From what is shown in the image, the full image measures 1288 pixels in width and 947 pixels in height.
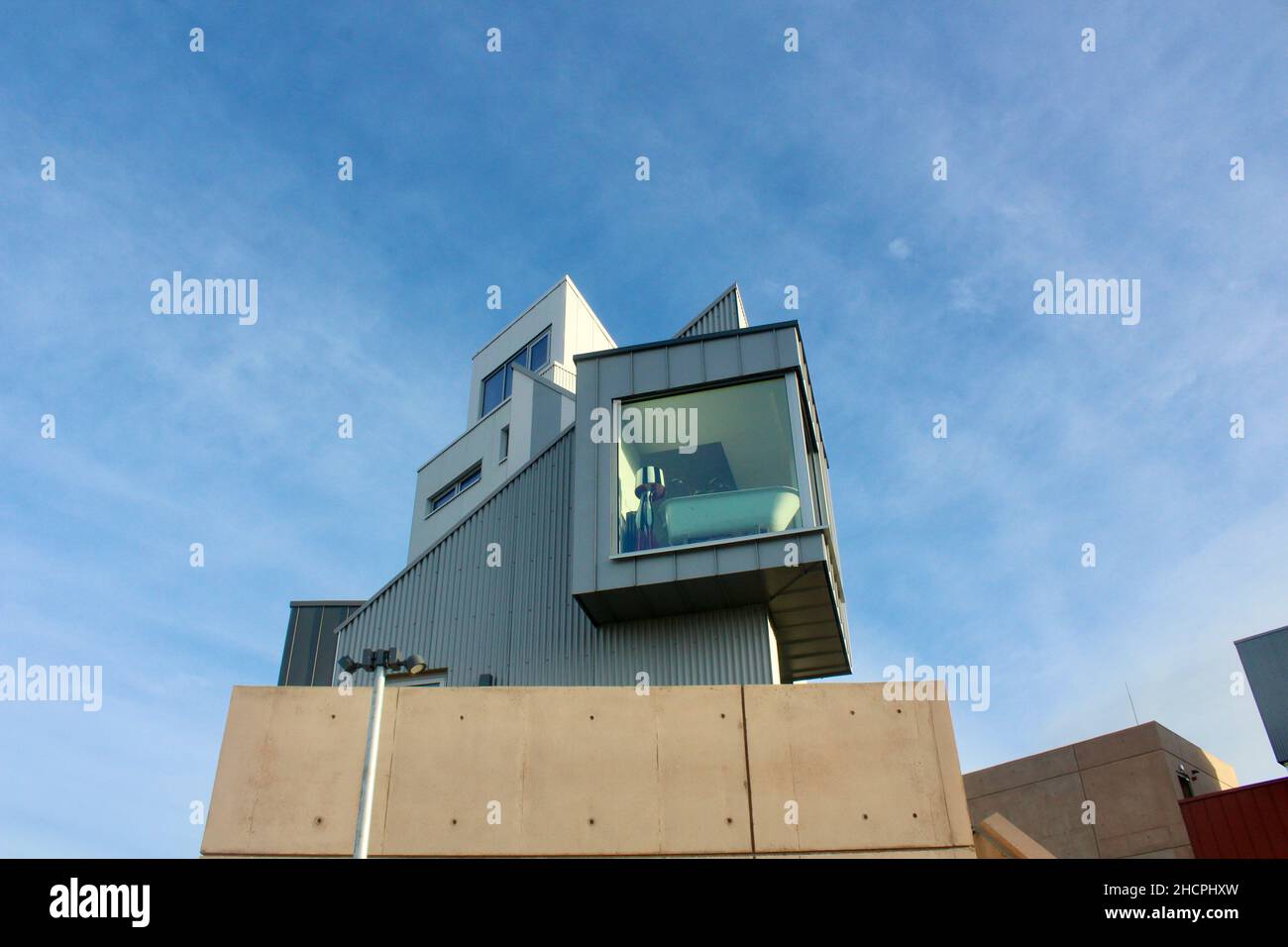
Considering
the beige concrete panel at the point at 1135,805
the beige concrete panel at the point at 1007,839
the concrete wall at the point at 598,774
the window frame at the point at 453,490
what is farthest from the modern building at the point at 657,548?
the beige concrete panel at the point at 1135,805

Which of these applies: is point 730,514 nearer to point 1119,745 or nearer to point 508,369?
point 508,369

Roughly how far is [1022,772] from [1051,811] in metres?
1.55

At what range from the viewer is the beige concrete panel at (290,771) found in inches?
405

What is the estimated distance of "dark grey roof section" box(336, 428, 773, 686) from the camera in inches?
550

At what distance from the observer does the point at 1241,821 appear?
917 inches

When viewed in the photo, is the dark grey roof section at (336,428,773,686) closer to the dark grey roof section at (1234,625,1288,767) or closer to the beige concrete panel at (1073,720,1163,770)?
the beige concrete panel at (1073,720,1163,770)

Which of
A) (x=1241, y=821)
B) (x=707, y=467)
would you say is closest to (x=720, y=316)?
(x=707, y=467)

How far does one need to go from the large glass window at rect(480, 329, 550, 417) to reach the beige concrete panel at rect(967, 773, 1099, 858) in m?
20.0

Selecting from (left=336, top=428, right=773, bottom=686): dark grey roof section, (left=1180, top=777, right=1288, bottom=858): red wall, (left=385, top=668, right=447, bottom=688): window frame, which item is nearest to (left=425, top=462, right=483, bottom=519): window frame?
(left=336, top=428, right=773, bottom=686): dark grey roof section

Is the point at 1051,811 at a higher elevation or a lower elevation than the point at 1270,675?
lower

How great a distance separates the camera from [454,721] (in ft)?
35.5

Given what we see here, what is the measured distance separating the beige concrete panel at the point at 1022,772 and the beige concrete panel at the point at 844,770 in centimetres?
2163
